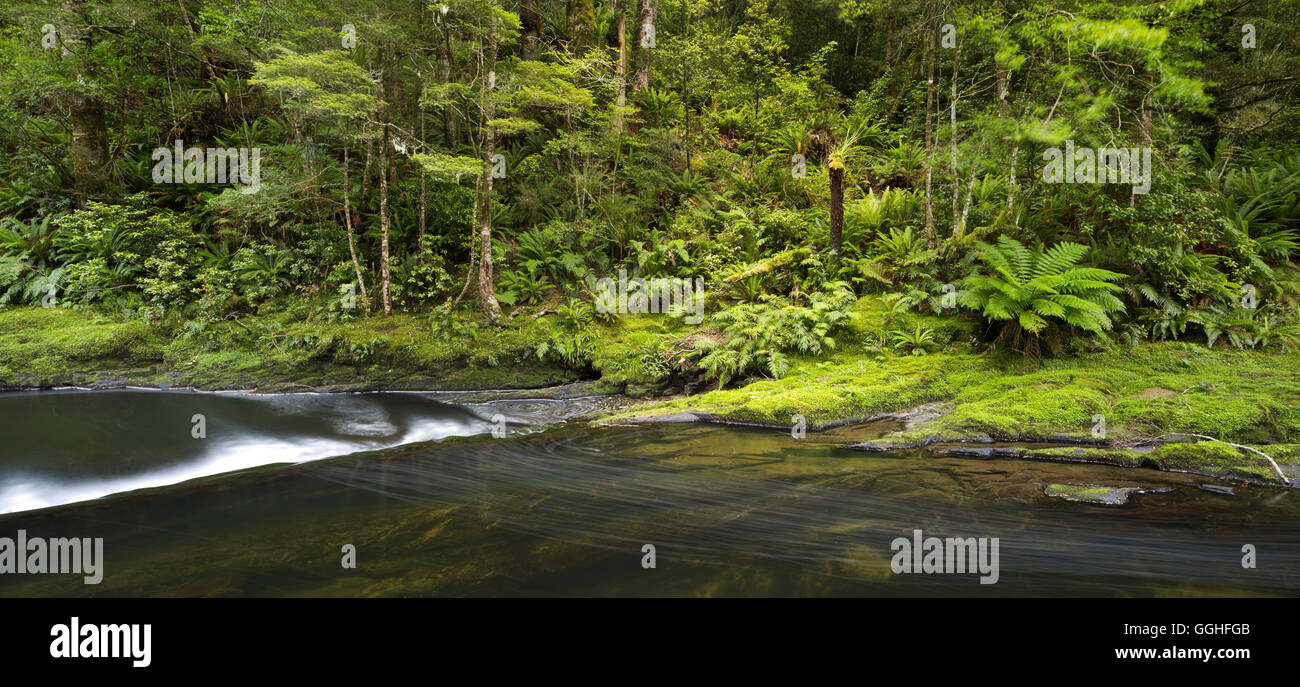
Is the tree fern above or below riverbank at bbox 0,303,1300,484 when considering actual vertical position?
above

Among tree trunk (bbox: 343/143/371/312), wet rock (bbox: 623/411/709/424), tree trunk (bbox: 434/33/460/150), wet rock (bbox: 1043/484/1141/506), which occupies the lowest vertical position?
wet rock (bbox: 1043/484/1141/506)

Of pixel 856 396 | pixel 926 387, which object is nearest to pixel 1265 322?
pixel 926 387

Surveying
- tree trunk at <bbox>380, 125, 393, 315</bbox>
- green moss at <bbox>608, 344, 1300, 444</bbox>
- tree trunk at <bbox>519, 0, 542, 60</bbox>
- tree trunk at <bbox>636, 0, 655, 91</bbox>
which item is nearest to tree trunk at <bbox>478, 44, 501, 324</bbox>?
tree trunk at <bbox>380, 125, 393, 315</bbox>

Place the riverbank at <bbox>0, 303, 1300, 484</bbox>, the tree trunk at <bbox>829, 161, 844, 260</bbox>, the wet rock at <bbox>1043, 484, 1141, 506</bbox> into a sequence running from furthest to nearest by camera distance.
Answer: the tree trunk at <bbox>829, 161, 844, 260</bbox> < the riverbank at <bbox>0, 303, 1300, 484</bbox> < the wet rock at <bbox>1043, 484, 1141, 506</bbox>

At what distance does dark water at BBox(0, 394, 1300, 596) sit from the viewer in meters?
2.80

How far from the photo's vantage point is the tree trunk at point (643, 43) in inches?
489

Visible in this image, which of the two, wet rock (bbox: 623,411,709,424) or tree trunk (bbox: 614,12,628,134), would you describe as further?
tree trunk (bbox: 614,12,628,134)

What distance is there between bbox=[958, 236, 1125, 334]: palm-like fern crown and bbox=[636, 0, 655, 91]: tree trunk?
973 cm

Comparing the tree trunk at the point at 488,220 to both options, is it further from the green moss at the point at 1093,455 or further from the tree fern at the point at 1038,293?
the green moss at the point at 1093,455

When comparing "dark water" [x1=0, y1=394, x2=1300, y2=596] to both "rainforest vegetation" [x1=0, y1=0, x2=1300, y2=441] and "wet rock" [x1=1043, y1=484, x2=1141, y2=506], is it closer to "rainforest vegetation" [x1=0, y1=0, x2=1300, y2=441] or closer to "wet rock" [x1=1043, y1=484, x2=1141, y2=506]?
"wet rock" [x1=1043, y1=484, x2=1141, y2=506]

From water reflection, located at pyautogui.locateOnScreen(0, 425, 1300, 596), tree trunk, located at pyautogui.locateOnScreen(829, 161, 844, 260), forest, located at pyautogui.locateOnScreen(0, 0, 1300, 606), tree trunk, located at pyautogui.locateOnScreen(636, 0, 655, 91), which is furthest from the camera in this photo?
tree trunk, located at pyautogui.locateOnScreen(636, 0, 655, 91)

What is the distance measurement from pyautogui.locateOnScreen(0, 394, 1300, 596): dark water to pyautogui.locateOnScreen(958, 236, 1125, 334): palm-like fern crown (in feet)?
7.22
